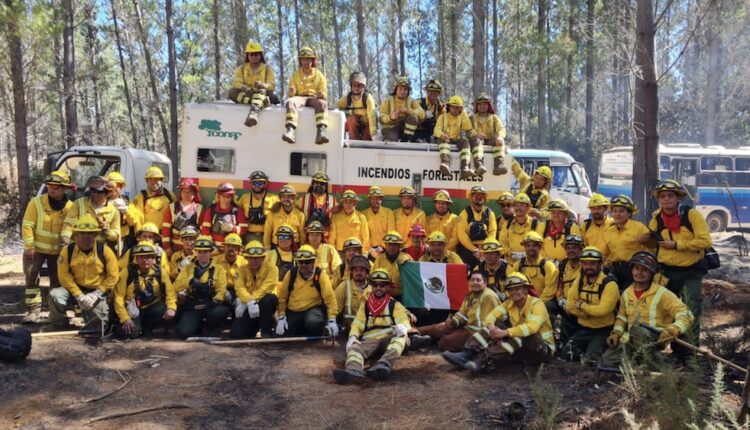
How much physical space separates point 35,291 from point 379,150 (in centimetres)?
569

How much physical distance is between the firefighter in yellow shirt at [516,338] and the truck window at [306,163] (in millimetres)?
4207

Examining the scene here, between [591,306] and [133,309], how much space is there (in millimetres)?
5879

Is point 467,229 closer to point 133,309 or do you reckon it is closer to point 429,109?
point 429,109

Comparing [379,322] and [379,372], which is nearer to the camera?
[379,372]

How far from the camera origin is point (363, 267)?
308 inches

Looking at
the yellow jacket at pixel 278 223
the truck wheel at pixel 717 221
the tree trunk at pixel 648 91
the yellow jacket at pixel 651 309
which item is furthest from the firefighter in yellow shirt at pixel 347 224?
the truck wheel at pixel 717 221

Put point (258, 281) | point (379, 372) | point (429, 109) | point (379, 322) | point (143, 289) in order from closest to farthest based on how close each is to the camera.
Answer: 1. point (379, 372)
2. point (379, 322)
3. point (143, 289)
4. point (258, 281)
5. point (429, 109)

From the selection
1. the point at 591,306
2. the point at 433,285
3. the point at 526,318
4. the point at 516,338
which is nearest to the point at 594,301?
the point at 591,306

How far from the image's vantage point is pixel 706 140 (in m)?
33.8

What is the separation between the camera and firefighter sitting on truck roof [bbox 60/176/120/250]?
8.34m

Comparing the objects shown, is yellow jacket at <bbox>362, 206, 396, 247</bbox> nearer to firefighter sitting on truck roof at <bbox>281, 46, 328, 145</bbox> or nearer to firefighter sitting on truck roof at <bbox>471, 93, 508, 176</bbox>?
firefighter sitting on truck roof at <bbox>281, 46, 328, 145</bbox>

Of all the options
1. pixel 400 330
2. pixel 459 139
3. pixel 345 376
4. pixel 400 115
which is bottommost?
pixel 345 376

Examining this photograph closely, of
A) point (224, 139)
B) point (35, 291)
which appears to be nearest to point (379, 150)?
point (224, 139)

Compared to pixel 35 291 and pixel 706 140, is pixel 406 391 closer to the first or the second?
pixel 35 291
